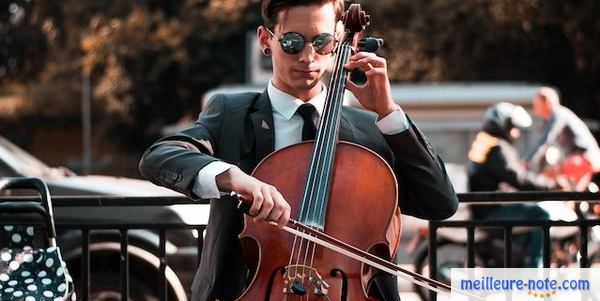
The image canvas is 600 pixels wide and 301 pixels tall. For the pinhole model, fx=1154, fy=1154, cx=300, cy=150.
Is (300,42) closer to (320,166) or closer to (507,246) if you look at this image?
(320,166)

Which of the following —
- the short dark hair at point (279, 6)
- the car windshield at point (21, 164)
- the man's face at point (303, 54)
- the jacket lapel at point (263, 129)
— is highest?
the short dark hair at point (279, 6)

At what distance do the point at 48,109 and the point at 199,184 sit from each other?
145ft

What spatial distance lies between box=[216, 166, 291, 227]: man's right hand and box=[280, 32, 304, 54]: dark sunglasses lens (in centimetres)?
41

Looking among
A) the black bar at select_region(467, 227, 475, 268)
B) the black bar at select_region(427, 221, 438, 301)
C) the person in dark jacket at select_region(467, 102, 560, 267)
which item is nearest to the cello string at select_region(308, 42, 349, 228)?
the black bar at select_region(427, 221, 438, 301)

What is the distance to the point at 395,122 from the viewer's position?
9.12 ft

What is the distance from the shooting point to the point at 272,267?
265cm

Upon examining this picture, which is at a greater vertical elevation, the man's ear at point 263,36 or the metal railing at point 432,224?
the man's ear at point 263,36

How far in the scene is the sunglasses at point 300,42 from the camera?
9.20ft

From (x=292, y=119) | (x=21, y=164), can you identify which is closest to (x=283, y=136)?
(x=292, y=119)

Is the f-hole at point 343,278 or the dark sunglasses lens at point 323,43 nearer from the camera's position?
the f-hole at point 343,278

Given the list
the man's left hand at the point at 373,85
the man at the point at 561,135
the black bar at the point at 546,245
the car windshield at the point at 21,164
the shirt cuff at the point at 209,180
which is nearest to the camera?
the shirt cuff at the point at 209,180

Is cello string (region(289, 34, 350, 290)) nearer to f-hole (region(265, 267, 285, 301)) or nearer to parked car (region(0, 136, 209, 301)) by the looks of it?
f-hole (region(265, 267, 285, 301))

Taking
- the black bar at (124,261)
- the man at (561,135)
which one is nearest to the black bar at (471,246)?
the black bar at (124,261)

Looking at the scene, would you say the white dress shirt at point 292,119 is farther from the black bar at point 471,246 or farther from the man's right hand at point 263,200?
the black bar at point 471,246
